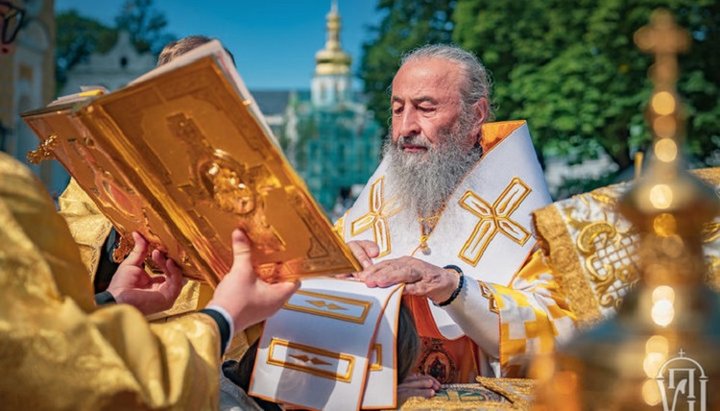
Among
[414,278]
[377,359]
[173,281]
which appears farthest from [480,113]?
[173,281]

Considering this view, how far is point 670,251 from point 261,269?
1.23 m

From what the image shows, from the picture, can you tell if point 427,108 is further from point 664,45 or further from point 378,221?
point 664,45

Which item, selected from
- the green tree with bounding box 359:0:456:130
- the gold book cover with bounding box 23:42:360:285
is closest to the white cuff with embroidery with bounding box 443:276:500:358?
the gold book cover with bounding box 23:42:360:285

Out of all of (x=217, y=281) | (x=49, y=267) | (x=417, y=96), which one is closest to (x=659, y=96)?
(x=49, y=267)

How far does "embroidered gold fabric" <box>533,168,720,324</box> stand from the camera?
2.16 m

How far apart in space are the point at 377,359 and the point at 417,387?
0.24 m

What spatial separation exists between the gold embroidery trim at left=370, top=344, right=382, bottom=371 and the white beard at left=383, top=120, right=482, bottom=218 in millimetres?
947

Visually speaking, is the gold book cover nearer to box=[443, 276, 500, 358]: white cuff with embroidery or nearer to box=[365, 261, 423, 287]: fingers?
box=[365, 261, 423, 287]: fingers

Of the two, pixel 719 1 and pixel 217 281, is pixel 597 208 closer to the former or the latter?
pixel 217 281

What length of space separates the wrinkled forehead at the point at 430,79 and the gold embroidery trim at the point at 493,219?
1.56 ft

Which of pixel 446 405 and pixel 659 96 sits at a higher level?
pixel 659 96

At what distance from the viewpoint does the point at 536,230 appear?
2424 mm

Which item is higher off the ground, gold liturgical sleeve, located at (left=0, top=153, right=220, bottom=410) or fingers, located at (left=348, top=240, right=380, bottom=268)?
fingers, located at (left=348, top=240, right=380, bottom=268)

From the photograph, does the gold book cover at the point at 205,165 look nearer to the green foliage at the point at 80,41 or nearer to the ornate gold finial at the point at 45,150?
the ornate gold finial at the point at 45,150
